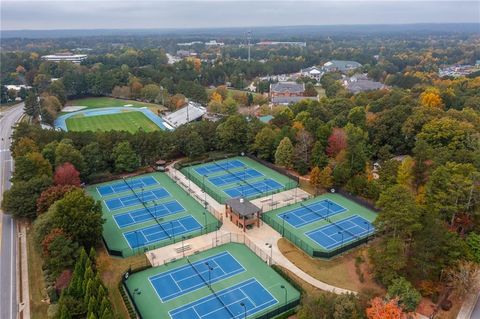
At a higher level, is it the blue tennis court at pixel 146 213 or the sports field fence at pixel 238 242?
the blue tennis court at pixel 146 213

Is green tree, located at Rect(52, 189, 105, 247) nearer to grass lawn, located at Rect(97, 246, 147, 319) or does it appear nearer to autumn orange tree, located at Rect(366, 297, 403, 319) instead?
grass lawn, located at Rect(97, 246, 147, 319)

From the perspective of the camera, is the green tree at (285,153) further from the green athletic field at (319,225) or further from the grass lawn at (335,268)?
the grass lawn at (335,268)

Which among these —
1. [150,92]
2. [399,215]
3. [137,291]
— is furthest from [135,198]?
[150,92]

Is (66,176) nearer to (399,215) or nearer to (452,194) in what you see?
(399,215)

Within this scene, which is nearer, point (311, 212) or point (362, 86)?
point (311, 212)

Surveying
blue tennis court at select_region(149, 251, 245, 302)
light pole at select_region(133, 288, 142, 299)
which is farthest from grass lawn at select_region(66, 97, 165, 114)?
light pole at select_region(133, 288, 142, 299)

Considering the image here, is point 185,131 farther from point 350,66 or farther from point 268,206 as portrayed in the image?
point 350,66

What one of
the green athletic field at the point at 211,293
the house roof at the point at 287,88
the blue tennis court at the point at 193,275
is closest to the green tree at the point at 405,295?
the green athletic field at the point at 211,293
